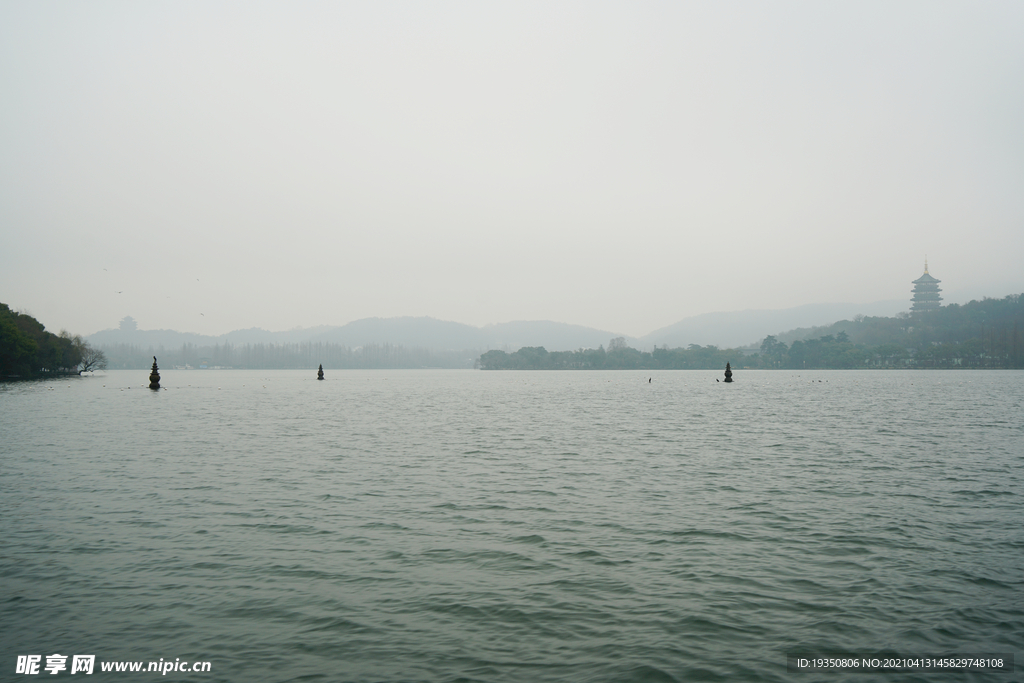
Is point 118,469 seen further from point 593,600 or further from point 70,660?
point 593,600

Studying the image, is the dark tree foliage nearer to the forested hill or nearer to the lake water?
the forested hill

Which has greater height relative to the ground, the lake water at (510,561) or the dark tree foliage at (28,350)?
the dark tree foliage at (28,350)

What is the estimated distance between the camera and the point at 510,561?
46.4 ft

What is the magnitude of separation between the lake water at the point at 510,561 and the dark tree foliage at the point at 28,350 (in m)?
103

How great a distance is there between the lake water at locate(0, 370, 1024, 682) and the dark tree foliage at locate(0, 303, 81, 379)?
338ft

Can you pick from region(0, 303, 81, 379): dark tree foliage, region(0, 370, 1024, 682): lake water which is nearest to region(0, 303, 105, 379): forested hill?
region(0, 303, 81, 379): dark tree foliage

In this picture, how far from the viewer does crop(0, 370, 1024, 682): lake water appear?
32.0 feet

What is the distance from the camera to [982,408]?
61.1m

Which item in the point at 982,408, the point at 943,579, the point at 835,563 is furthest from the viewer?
the point at 982,408

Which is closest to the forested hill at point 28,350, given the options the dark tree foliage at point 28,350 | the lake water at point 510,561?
the dark tree foliage at point 28,350

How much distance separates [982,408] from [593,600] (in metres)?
66.5

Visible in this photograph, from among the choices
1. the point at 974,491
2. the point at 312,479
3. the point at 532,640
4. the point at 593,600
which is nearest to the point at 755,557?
the point at 593,600

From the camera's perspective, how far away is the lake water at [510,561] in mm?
9766

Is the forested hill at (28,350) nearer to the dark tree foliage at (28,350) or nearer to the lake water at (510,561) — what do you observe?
the dark tree foliage at (28,350)
